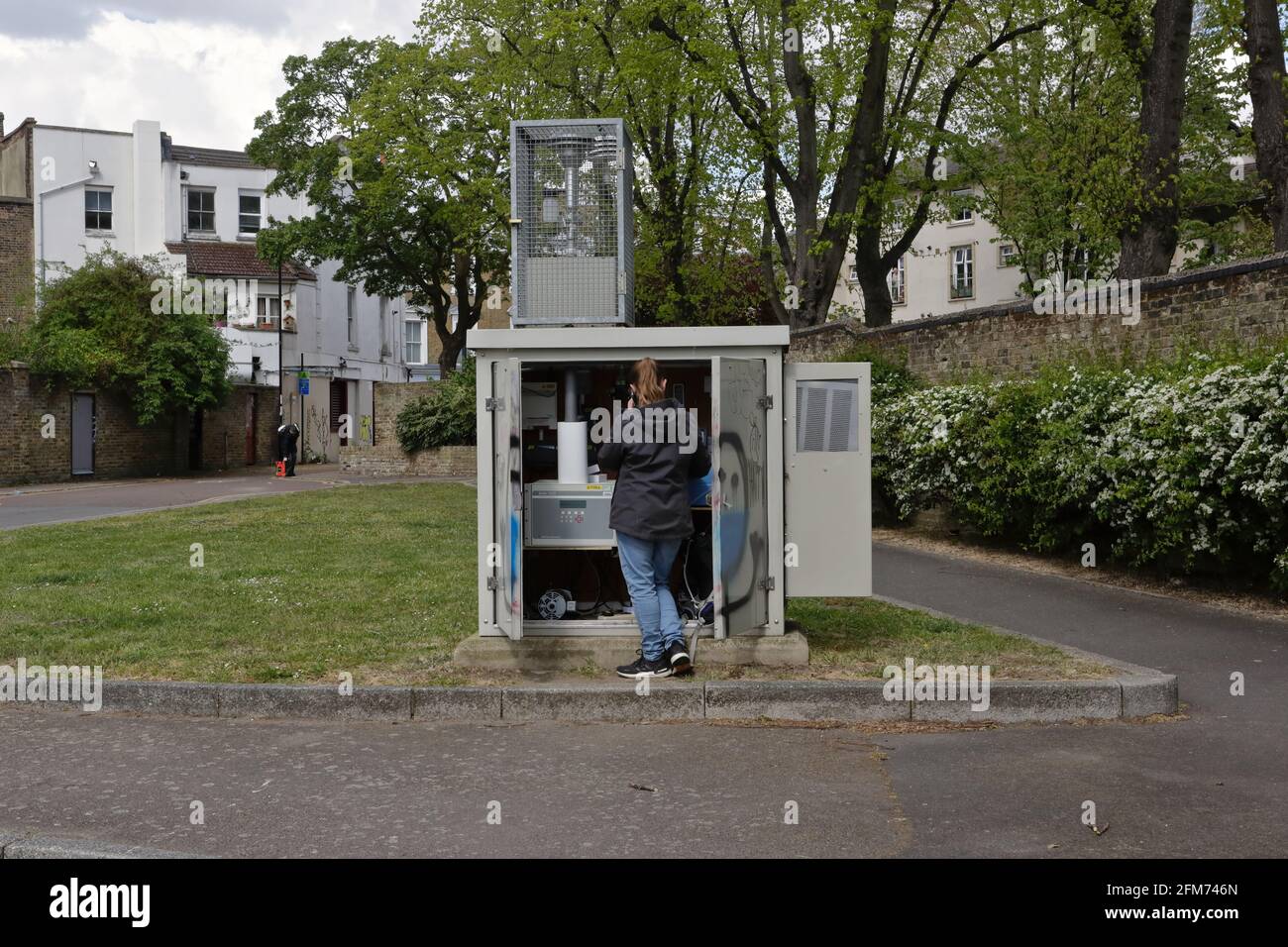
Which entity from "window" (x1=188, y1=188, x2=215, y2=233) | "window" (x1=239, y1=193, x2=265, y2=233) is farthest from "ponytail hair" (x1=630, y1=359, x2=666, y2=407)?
"window" (x1=239, y1=193, x2=265, y2=233)

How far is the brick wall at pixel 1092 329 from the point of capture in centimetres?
1293

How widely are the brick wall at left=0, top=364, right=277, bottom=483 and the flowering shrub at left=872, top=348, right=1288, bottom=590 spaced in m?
28.4

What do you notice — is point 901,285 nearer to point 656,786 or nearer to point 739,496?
point 739,496

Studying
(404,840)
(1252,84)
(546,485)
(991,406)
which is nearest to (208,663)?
(546,485)

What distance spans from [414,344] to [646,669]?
65256 mm

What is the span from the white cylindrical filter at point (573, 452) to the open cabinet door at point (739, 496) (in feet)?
3.52

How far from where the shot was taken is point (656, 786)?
5988mm

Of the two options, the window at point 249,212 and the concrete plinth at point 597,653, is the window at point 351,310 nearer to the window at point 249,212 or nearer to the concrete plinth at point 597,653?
the window at point 249,212

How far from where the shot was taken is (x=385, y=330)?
2464 inches

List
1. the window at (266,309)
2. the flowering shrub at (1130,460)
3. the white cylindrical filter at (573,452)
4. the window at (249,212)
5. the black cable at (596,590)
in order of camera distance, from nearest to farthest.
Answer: the white cylindrical filter at (573,452), the black cable at (596,590), the flowering shrub at (1130,460), the window at (266,309), the window at (249,212)

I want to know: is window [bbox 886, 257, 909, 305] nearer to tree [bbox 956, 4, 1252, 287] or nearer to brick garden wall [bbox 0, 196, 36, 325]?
tree [bbox 956, 4, 1252, 287]

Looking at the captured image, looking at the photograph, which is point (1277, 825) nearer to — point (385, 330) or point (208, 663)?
point (208, 663)

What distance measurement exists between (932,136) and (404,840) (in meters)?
25.8

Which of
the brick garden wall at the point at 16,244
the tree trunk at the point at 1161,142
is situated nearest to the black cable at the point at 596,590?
the tree trunk at the point at 1161,142
